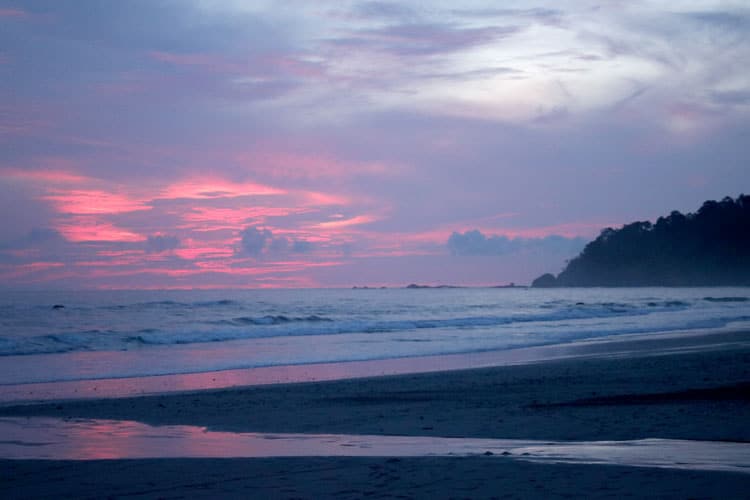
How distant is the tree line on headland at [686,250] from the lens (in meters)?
158

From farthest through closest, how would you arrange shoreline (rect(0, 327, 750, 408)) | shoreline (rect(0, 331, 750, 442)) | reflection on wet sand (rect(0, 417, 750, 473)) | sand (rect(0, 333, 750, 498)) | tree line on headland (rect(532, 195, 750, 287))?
tree line on headland (rect(532, 195, 750, 287))
shoreline (rect(0, 327, 750, 408))
shoreline (rect(0, 331, 750, 442))
reflection on wet sand (rect(0, 417, 750, 473))
sand (rect(0, 333, 750, 498))

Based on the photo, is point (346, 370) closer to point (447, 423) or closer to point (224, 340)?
point (447, 423)

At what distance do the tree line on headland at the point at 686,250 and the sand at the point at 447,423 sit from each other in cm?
15174

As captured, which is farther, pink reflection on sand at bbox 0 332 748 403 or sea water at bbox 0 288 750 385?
sea water at bbox 0 288 750 385

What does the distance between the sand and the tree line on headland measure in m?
152

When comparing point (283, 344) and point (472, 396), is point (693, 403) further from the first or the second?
point (283, 344)

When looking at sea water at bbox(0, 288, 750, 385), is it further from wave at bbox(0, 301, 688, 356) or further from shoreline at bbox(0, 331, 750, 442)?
shoreline at bbox(0, 331, 750, 442)

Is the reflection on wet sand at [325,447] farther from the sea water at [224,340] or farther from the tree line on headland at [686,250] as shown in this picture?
the tree line on headland at [686,250]

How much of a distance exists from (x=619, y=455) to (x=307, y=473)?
10.8ft

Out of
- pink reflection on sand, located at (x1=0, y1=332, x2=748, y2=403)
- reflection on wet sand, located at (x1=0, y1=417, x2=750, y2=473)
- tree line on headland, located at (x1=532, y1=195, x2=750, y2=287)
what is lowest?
pink reflection on sand, located at (x1=0, y1=332, x2=748, y2=403)

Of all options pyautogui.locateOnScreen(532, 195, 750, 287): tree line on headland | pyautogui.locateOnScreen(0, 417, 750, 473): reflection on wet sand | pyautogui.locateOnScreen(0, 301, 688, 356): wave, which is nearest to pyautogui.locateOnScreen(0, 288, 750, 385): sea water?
pyautogui.locateOnScreen(0, 301, 688, 356): wave

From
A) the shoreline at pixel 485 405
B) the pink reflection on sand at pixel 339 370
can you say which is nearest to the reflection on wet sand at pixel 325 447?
the shoreline at pixel 485 405

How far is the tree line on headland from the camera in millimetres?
157875

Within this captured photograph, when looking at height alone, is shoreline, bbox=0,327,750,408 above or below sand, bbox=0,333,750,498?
below
